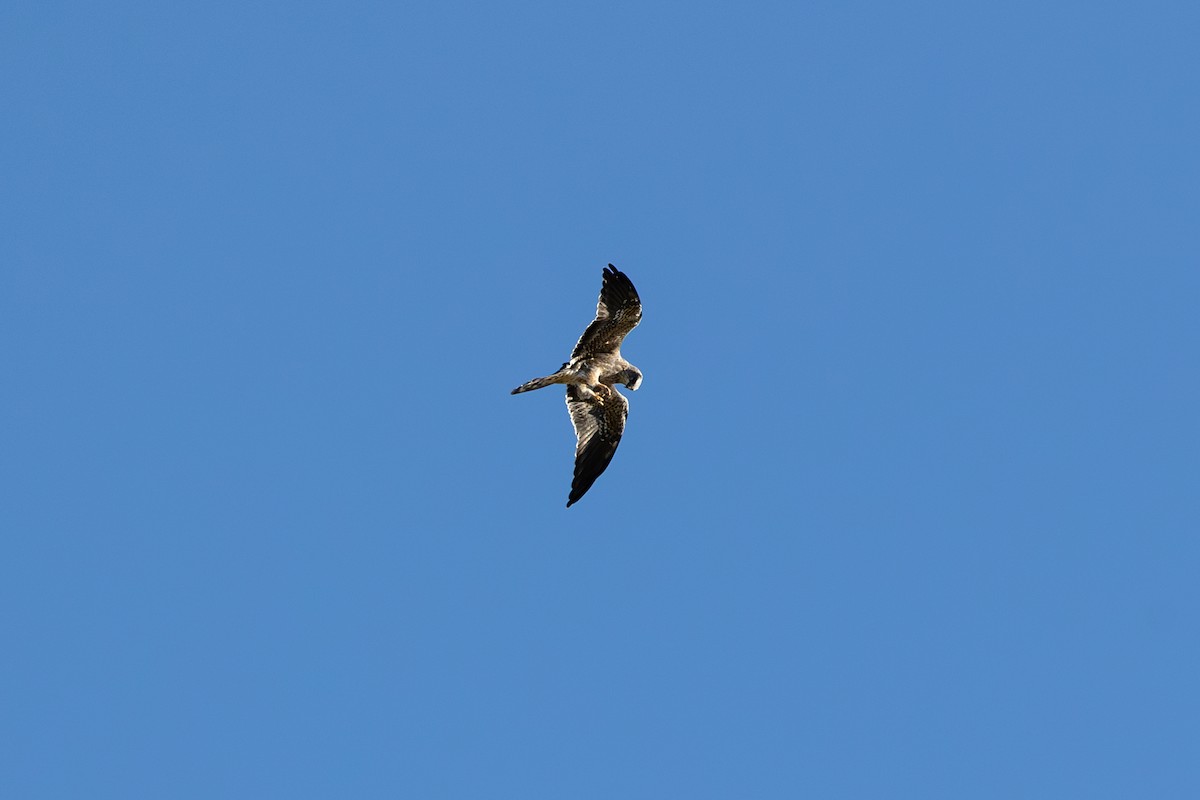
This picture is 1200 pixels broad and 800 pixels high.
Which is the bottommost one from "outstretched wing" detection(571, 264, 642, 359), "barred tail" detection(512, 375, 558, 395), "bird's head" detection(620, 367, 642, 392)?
"barred tail" detection(512, 375, 558, 395)

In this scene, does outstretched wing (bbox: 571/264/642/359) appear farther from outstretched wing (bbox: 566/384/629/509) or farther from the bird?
outstretched wing (bbox: 566/384/629/509)

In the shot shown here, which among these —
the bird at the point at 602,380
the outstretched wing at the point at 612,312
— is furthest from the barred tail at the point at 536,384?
the outstretched wing at the point at 612,312

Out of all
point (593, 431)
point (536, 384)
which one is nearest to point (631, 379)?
point (593, 431)

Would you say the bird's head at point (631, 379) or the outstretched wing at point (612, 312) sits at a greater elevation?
the outstretched wing at point (612, 312)

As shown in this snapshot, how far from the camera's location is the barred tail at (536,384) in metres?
22.5

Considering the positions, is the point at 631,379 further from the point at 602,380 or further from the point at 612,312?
the point at 612,312

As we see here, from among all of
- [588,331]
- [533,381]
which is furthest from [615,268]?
[533,381]

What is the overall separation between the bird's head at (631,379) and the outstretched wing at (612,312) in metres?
0.85

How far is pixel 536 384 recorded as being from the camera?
74.5 ft

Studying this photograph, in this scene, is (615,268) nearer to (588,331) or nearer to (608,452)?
(588,331)

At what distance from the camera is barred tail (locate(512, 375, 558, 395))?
22547 millimetres

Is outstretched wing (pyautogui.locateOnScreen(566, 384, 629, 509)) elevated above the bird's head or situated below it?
below

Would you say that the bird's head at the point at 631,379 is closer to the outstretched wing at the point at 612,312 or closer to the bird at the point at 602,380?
the bird at the point at 602,380

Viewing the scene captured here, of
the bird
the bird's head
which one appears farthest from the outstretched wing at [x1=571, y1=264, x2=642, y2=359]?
the bird's head
